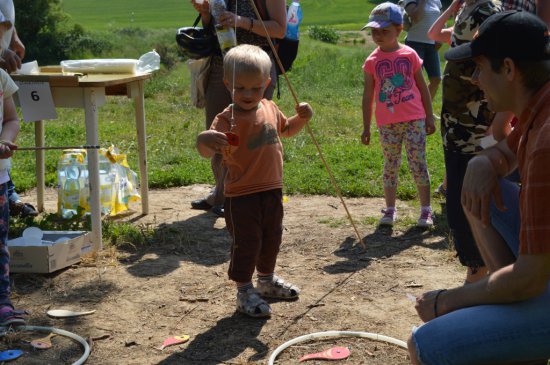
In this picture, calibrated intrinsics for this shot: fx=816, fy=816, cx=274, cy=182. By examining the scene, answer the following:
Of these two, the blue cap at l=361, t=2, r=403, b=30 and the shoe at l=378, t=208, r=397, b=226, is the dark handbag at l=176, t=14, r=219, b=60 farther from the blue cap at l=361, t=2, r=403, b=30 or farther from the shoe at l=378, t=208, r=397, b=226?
the shoe at l=378, t=208, r=397, b=226

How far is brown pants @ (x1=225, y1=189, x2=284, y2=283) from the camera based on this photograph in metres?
4.22

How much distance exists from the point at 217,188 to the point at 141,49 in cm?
Answer: 1113

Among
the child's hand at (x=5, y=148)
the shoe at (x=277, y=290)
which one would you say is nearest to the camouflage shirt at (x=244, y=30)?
the shoe at (x=277, y=290)

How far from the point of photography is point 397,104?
575 centimetres

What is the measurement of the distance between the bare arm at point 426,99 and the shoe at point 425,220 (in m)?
0.58

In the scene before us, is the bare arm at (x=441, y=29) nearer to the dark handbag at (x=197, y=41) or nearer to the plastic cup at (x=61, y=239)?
the dark handbag at (x=197, y=41)

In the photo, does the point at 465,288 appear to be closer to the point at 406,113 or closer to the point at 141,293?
the point at 141,293

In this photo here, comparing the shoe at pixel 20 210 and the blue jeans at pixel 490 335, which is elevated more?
the blue jeans at pixel 490 335

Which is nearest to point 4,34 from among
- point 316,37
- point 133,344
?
point 133,344

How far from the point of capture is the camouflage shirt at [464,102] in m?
4.31

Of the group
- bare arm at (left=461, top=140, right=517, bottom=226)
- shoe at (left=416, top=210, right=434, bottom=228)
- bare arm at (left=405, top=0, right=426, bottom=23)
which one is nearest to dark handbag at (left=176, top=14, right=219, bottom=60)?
shoe at (left=416, top=210, right=434, bottom=228)

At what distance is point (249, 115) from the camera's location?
13.9ft

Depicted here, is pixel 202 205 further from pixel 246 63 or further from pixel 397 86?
pixel 246 63

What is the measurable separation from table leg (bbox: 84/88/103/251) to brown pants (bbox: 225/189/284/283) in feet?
3.88
